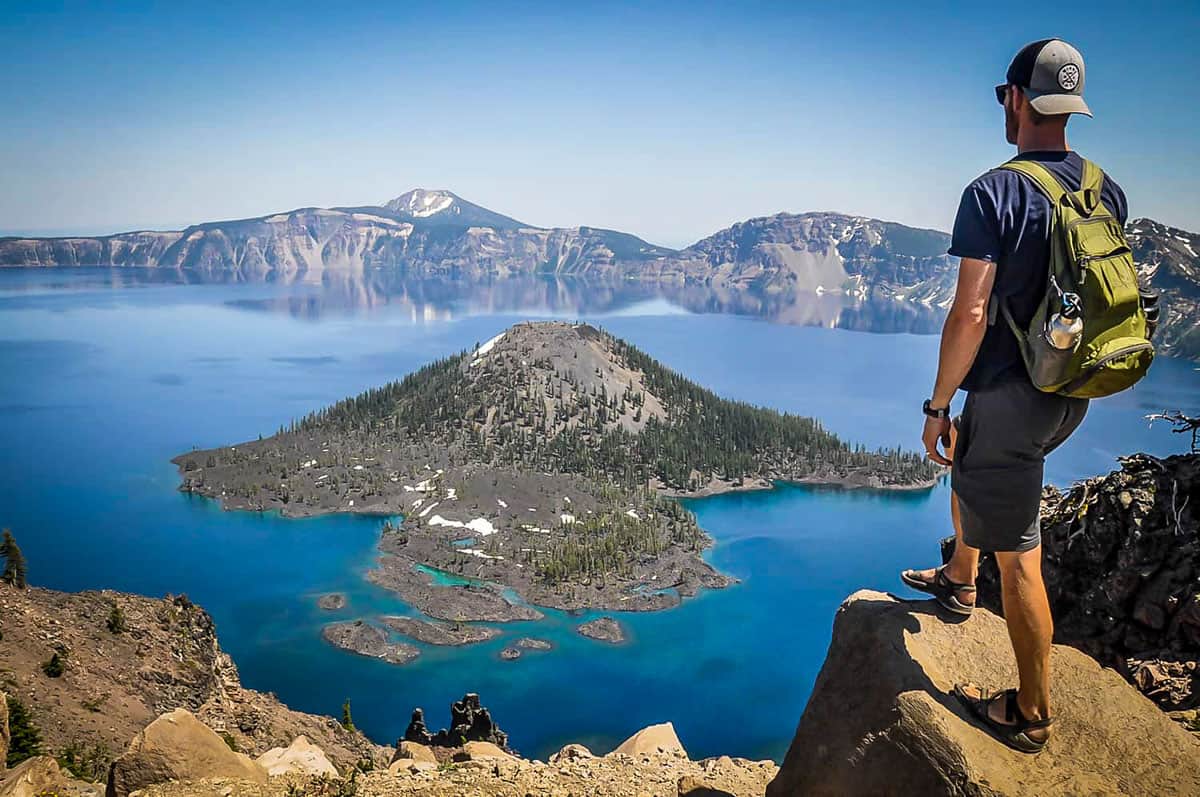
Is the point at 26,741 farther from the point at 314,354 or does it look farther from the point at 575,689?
the point at 314,354

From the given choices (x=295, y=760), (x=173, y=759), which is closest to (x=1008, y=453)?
(x=173, y=759)

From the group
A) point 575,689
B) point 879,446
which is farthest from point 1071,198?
point 879,446

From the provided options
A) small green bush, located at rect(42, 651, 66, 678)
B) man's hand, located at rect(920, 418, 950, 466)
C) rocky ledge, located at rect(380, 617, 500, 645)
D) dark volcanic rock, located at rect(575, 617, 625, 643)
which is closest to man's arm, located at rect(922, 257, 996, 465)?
man's hand, located at rect(920, 418, 950, 466)

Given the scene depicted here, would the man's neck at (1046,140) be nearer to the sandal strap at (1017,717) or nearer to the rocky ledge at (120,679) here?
the sandal strap at (1017,717)

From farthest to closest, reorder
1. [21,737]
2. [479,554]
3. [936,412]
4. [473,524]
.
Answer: [473,524]
[479,554]
[21,737]
[936,412]

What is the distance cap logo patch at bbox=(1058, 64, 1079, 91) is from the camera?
447cm

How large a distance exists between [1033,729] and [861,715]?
107 cm

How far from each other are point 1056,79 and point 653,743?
978cm

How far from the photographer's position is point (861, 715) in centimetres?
547

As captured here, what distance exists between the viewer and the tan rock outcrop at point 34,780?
6714 millimetres

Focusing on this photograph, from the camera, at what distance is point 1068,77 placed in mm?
4477

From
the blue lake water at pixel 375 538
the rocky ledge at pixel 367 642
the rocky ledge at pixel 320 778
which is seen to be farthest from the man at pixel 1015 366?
the rocky ledge at pixel 367 642

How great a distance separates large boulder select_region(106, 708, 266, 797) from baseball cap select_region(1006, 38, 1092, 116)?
827 cm

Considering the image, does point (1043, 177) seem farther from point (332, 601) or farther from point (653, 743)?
point (332, 601)
